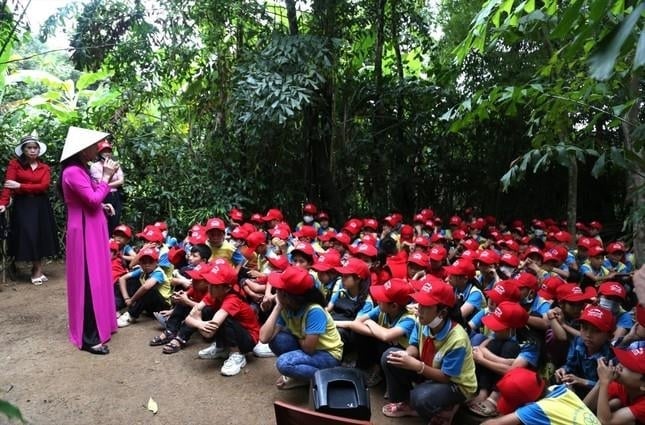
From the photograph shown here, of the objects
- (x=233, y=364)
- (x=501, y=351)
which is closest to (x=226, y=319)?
(x=233, y=364)

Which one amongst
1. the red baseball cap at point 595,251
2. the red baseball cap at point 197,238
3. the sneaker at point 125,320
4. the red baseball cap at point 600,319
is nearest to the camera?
the red baseball cap at point 600,319

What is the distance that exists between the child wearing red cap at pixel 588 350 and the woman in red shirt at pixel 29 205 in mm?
5801

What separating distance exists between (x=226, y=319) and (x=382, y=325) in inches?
47.7

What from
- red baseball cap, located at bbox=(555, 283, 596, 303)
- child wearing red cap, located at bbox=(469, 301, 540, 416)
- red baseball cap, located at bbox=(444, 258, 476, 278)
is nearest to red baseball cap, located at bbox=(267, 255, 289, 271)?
red baseball cap, located at bbox=(444, 258, 476, 278)

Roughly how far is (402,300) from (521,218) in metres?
6.75

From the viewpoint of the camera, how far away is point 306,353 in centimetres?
361

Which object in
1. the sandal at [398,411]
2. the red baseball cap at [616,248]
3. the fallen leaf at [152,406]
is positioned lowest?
the sandal at [398,411]

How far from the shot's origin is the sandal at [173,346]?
14.3 feet

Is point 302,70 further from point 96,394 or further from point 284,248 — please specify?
point 96,394

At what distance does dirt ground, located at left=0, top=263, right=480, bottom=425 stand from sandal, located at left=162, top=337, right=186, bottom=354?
5 centimetres

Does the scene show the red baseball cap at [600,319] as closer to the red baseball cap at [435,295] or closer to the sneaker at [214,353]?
the red baseball cap at [435,295]

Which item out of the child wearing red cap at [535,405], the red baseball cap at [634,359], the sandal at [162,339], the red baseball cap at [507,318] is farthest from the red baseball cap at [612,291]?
the sandal at [162,339]

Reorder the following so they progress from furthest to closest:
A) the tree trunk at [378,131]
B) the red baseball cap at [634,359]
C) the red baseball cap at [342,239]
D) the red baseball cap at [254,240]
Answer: the tree trunk at [378,131] → the red baseball cap at [342,239] → the red baseball cap at [254,240] → the red baseball cap at [634,359]

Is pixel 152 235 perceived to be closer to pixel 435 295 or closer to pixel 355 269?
pixel 355 269
